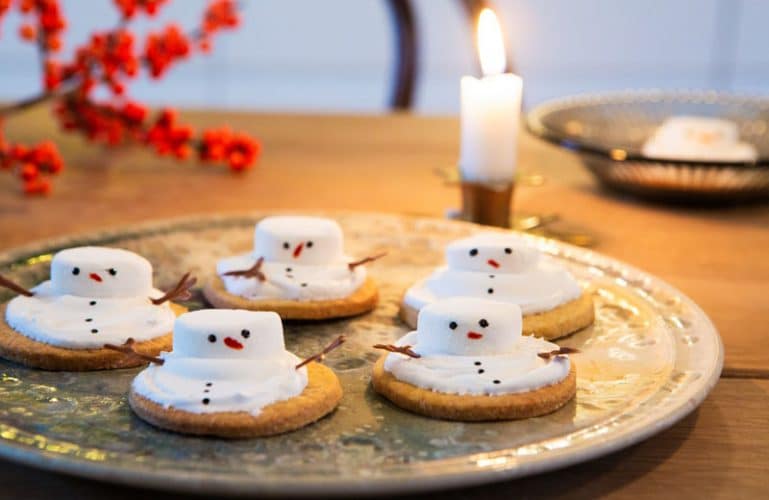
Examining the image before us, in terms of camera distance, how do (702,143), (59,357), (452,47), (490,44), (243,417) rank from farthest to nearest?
(452,47)
(702,143)
(490,44)
(59,357)
(243,417)

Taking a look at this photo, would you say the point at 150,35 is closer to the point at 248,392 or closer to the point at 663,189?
the point at 663,189

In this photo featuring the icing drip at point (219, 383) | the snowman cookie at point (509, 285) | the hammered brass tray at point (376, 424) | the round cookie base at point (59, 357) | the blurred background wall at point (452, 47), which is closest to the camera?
the hammered brass tray at point (376, 424)

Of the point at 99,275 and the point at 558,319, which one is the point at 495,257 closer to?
the point at 558,319

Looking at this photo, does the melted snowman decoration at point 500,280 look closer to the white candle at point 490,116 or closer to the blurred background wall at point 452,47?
the white candle at point 490,116

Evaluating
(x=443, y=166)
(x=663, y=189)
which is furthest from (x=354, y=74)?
(x=663, y=189)

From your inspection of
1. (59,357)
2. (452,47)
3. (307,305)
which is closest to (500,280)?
(307,305)

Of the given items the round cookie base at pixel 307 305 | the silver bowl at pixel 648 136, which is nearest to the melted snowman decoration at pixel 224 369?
the round cookie base at pixel 307 305
